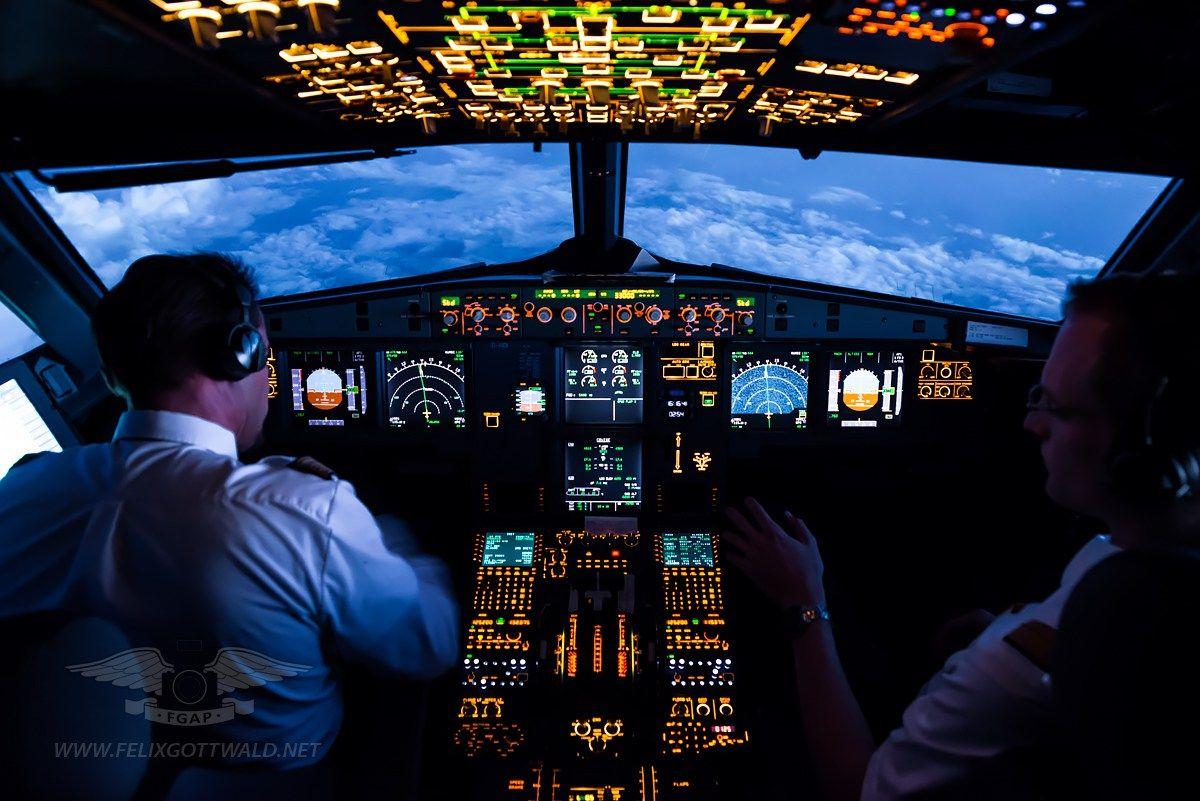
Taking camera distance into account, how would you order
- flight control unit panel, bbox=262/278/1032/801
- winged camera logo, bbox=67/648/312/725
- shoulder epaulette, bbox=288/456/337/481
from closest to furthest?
winged camera logo, bbox=67/648/312/725
shoulder epaulette, bbox=288/456/337/481
flight control unit panel, bbox=262/278/1032/801

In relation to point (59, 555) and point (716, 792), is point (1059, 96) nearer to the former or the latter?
point (716, 792)

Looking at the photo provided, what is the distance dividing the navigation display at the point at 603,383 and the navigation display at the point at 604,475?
10 centimetres

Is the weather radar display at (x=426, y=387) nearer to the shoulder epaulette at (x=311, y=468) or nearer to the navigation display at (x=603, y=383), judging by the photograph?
the navigation display at (x=603, y=383)

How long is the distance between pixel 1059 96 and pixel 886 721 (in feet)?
6.30

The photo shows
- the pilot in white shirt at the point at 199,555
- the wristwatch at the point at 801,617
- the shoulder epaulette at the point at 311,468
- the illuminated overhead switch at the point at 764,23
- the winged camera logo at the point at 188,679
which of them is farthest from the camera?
the wristwatch at the point at 801,617

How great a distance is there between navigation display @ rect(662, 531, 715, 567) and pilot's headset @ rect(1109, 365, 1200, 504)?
5.55 feet

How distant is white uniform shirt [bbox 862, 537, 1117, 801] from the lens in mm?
933

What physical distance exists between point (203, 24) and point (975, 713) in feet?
4.88

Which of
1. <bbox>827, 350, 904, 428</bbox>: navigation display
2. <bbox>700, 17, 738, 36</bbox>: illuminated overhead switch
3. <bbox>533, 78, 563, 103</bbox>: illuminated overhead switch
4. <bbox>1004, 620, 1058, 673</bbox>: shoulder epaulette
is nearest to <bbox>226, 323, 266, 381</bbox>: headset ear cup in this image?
<bbox>533, 78, 563, 103</bbox>: illuminated overhead switch

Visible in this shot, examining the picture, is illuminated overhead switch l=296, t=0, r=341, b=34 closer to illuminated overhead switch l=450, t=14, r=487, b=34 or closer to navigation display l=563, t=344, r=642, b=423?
illuminated overhead switch l=450, t=14, r=487, b=34

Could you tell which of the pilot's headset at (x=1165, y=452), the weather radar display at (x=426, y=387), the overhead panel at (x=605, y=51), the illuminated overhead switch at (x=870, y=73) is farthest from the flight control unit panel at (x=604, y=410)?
the pilot's headset at (x=1165, y=452)

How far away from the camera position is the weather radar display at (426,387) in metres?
2.44

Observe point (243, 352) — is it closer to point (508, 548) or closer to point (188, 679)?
point (188, 679)

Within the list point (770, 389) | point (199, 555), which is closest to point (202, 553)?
point (199, 555)
